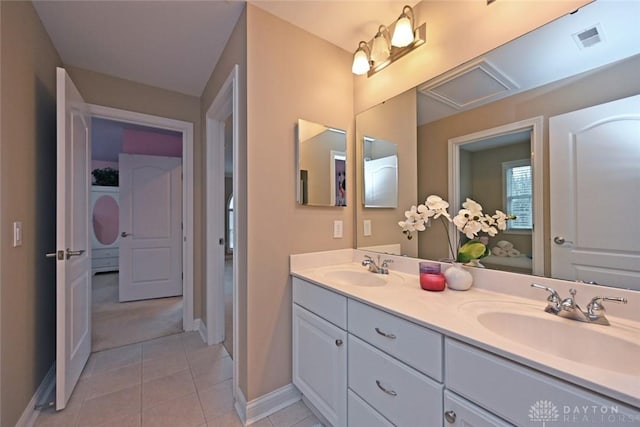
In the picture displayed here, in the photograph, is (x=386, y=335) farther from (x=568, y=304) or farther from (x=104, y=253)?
(x=104, y=253)

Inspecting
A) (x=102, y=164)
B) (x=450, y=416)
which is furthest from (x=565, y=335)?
(x=102, y=164)

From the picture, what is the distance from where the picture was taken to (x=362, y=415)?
1128 mm

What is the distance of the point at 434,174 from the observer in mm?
1522

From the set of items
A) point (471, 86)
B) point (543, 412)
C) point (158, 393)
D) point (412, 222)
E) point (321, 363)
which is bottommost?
point (158, 393)

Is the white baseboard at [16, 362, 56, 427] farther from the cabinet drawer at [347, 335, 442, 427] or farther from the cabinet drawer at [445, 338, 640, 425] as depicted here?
the cabinet drawer at [445, 338, 640, 425]

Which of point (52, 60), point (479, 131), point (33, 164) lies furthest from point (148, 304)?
point (479, 131)

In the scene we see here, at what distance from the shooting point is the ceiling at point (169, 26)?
1.56 meters

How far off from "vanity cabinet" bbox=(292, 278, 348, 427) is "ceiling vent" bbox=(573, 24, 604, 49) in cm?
144

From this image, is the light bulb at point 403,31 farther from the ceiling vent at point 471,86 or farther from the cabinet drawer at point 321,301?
the cabinet drawer at point 321,301

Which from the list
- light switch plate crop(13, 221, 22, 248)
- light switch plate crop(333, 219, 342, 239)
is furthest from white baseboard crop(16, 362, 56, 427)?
light switch plate crop(333, 219, 342, 239)

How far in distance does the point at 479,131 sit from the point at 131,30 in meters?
2.33

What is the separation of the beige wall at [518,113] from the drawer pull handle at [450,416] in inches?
28.1

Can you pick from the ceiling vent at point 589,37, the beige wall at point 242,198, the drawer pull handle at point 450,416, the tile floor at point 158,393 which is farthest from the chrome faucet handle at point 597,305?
the beige wall at point 242,198

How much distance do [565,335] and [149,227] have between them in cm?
426
